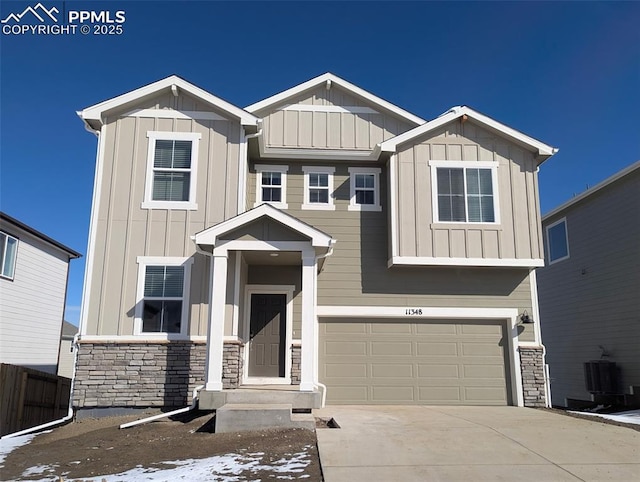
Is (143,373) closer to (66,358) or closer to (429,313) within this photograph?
(429,313)

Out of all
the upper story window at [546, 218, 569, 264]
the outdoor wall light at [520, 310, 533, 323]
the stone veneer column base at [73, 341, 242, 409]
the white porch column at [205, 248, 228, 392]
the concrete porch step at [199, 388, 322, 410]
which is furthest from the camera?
the upper story window at [546, 218, 569, 264]

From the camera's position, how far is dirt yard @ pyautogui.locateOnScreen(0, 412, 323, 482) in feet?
17.9

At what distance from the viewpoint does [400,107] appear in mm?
12531

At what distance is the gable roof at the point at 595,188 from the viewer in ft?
40.8

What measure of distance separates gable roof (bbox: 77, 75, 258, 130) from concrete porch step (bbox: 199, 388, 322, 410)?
17.5 feet

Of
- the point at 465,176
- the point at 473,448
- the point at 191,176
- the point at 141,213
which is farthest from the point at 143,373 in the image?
the point at 465,176

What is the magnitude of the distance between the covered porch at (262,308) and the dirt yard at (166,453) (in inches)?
47.9

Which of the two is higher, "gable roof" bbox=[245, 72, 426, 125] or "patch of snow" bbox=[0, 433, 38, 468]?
"gable roof" bbox=[245, 72, 426, 125]

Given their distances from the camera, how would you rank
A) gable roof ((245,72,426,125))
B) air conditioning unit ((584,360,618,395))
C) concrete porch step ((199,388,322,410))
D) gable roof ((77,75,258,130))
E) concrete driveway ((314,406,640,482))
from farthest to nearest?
air conditioning unit ((584,360,618,395)), gable roof ((245,72,426,125)), gable roof ((77,75,258,130)), concrete porch step ((199,388,322,410)), concrete driveway ((314,406,640,482))

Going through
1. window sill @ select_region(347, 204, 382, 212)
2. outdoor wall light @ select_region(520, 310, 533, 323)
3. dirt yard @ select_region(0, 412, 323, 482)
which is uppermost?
window sill @ select_region(347, 204, 382, 212)

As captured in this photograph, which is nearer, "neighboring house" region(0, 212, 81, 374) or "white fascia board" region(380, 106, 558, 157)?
"white fascia board" region(380, 106, 558, 157)

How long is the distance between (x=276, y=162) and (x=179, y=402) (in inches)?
218

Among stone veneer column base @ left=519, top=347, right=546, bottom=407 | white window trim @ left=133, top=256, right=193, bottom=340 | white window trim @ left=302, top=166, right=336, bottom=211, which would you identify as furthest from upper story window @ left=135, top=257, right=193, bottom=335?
stone veneer column base @ left=519, top=347, right=546, bottom=407

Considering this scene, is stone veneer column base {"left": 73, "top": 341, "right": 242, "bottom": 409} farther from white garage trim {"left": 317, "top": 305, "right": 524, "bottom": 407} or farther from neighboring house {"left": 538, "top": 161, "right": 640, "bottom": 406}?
neighboring house {"left": 538, "top": 161, "right": 640, "bottom": 406}
